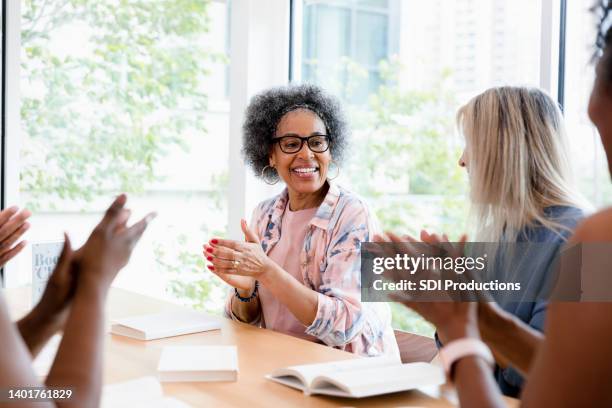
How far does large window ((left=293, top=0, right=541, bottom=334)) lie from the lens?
3.05 metres

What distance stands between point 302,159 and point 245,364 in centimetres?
96

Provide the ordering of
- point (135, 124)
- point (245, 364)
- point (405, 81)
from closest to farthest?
1. point (245, 364)
2. point (405, 81)
3. point (135, 124)

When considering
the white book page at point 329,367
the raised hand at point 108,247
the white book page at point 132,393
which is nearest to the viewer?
the raised hand at point 108,247

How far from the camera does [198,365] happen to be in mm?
1514

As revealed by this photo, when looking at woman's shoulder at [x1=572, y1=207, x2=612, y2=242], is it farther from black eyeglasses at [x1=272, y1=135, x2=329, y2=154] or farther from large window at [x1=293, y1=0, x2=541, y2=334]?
large window at [x1=293, y1=0, x2=541, y2=334]

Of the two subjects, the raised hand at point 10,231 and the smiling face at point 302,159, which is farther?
the smiling face at point 302,159

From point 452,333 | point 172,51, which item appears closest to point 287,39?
point 172,51

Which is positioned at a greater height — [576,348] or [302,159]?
[302,159]

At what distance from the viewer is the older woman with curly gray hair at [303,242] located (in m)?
2.02

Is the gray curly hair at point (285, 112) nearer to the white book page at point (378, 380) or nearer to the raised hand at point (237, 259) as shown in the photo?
the raised hand at point (237, 259)

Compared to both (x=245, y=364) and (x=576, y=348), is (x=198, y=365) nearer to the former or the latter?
(x=245, y=364)

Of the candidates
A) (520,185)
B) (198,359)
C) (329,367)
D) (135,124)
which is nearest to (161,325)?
(198,359)

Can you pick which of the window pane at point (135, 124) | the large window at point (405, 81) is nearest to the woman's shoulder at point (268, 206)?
the large window at point (405, 81)

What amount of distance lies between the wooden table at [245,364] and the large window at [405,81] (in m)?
1.43
